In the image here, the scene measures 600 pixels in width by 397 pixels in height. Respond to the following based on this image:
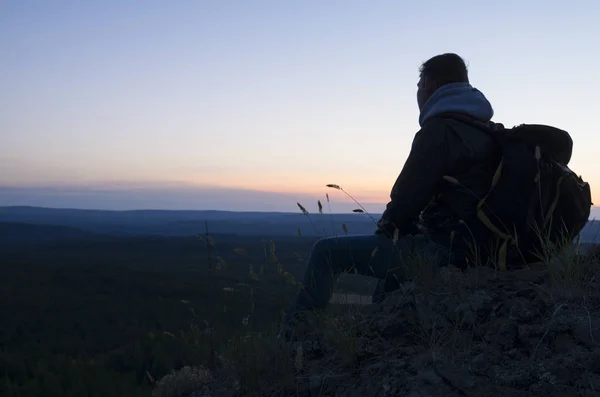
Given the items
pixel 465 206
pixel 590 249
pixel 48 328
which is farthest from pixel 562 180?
pixel 48 328

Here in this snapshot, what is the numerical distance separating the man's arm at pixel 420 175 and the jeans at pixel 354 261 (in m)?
0.15

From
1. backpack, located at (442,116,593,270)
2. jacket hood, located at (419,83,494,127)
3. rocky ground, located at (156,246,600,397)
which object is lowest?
rocky ground, located at (156,246,600,397)

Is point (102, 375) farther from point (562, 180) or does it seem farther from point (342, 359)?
point (562, 180)

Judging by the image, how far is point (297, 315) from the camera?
3.03 metres

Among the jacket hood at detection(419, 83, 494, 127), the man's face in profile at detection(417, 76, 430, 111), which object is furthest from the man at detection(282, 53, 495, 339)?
the man's face in profile at detection(417, 76, 430, 111)

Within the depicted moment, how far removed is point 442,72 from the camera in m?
3.24

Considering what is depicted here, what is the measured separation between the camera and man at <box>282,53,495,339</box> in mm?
2865

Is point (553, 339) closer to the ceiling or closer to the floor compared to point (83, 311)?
closer to the ceiling

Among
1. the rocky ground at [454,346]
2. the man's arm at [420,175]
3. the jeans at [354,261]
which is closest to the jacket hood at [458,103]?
the man's arm at [420,175]

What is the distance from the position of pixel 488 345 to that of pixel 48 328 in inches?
647

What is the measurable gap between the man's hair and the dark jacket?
0.28 metres

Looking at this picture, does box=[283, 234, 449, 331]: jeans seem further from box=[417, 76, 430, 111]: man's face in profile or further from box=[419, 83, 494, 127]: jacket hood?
box=[417, 76, 430, 111]: man's face in profile

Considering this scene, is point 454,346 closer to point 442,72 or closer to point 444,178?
point 444,178

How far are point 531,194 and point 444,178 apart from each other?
1.37ft
